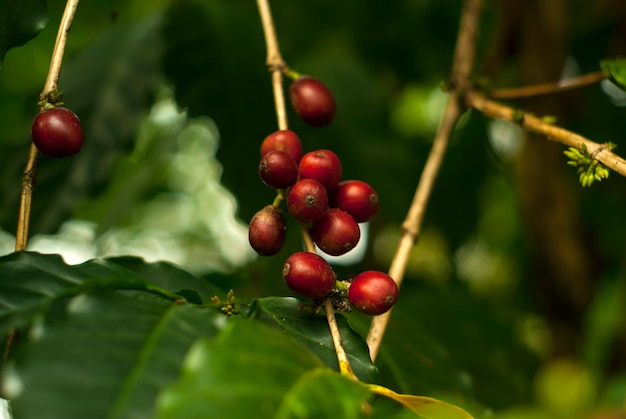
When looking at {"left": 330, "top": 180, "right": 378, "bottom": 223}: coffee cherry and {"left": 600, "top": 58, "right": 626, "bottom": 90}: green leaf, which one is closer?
{"left": 330, "top": 180, "right": 378, "bottom": 223}: coffee cherry

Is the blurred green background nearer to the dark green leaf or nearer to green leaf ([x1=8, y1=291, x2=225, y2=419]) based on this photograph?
the dark green leaf

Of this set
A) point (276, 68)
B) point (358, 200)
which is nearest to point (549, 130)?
point (358, 200)

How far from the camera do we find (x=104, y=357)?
57 centimetres

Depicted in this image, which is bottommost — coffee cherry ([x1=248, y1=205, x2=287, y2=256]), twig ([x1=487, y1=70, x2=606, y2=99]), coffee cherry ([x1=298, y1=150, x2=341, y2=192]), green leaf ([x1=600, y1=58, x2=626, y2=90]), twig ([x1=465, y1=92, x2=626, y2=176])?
coffee cherry ([x1=248, y1=205, x2=287, y2=256])

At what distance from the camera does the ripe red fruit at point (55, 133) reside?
0.77m

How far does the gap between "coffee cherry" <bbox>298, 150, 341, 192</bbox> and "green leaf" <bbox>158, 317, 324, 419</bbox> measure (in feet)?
0.83

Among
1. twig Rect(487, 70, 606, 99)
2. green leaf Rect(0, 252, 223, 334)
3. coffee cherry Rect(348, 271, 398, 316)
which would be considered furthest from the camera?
twig Rect(487, 70, 606, 99)

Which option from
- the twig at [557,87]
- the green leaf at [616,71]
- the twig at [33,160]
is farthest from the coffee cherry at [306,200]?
the twig at [557,87]

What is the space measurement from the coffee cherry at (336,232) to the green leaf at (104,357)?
179 mm

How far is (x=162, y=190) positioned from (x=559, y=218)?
135 cm

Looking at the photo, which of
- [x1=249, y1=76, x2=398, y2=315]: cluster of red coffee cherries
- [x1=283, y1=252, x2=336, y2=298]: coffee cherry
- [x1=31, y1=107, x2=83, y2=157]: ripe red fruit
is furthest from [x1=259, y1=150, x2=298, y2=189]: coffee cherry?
[x1=31, y1=107, x2=83, y2=157]: ripe red fruit

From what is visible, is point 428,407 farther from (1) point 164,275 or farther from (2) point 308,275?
(1) point 164,275

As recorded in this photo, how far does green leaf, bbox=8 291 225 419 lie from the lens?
0.53 m

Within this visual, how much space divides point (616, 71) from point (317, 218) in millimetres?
490
